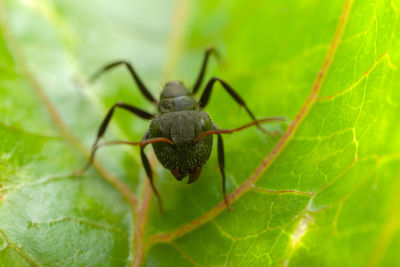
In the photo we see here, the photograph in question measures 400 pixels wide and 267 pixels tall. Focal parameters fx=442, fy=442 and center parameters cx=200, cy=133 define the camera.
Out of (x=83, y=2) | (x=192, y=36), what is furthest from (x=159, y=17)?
(x=83, y=2)

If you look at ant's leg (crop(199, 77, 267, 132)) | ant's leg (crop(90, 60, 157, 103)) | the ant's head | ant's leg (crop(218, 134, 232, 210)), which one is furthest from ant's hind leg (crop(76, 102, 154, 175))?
ant's leg (crop(218, 134, 232, 210))

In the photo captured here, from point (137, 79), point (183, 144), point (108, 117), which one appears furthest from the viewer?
point (137, 79)

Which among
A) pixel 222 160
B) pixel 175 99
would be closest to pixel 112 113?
pixel 175 99

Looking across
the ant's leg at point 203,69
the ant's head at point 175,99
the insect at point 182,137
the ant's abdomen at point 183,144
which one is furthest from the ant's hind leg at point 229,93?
the ant's abdomen at point 183,144

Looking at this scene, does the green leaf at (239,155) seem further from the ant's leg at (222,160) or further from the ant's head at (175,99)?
the ant's head at (175,99)

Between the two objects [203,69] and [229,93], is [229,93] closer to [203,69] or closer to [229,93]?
[229,93]

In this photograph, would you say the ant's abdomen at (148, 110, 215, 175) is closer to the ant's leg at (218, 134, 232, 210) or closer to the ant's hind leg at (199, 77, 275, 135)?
the ant's leg at (218, 134, 232, 210)
